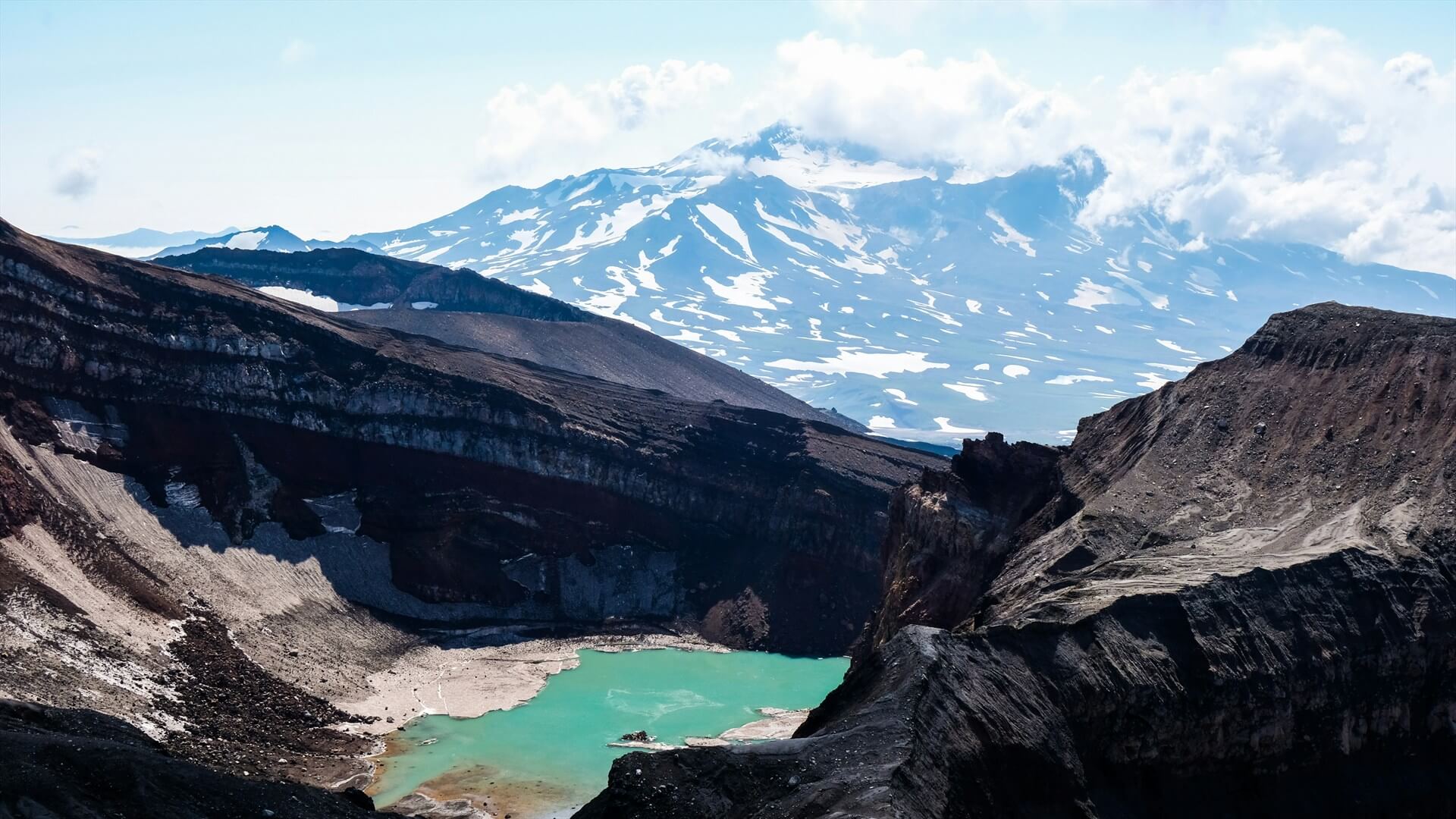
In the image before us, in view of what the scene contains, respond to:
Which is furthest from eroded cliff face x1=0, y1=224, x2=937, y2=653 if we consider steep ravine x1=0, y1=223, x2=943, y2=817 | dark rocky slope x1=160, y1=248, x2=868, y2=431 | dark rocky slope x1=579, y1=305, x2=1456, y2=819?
dark rocky slope x1=160, y1=248, x2=868, y2=431

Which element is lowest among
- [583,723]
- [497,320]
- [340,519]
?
[583,723]

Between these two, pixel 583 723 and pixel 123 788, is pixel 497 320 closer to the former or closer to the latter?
pixel 583 723

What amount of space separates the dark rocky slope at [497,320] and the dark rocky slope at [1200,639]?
92162 mm

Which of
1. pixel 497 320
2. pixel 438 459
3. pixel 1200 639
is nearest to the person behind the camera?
pixel 1200 639

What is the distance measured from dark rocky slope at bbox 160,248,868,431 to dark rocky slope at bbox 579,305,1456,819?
92.2 metres

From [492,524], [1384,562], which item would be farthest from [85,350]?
[1384,562]

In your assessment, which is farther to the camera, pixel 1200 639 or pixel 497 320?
pixel 497 320

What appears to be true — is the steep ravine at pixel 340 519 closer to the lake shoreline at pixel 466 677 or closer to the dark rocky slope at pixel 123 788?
the lake shoreline at pixel 466 677

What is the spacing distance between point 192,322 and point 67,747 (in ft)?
193

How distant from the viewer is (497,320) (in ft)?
510

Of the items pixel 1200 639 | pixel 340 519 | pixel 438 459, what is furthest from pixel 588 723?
pixel 1200 639

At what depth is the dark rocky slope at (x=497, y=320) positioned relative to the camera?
14988 centimetres

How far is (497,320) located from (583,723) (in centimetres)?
9010

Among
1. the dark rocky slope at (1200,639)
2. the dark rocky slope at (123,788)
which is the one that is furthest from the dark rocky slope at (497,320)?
the dark rocky slope at (123,788)
